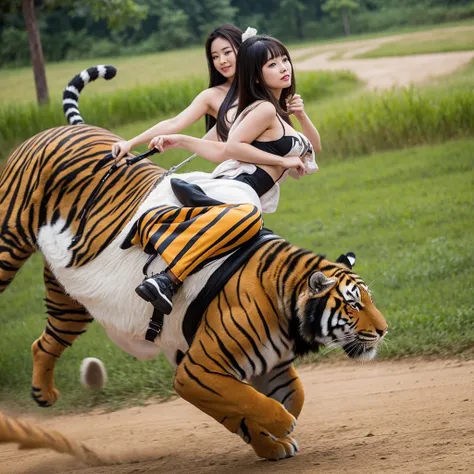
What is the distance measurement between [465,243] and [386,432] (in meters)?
3.67

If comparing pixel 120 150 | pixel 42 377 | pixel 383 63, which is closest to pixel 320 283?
pixel 120 150

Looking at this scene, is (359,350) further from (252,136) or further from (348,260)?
(252,136)

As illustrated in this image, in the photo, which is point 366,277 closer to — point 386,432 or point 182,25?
point 386,432

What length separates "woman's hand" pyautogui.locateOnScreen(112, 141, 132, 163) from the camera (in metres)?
4.21

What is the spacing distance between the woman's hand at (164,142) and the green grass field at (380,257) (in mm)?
1995

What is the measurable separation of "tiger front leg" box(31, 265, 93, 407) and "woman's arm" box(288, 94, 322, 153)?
5.37 ft

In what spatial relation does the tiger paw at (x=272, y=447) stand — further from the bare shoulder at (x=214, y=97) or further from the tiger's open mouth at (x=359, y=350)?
the bare shoulder at (x=214, y=97)

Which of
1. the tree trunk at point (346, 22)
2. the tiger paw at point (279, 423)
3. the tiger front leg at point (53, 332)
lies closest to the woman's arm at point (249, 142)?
the tiger paw at point (279, 423)

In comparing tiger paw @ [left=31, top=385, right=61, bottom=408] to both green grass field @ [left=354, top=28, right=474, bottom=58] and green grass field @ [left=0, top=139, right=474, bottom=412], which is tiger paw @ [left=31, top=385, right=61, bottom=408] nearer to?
green grass field @ [left=0, top=139, right=474, bottom=412]

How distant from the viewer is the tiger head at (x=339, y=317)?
347cm

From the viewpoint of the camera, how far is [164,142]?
401cm

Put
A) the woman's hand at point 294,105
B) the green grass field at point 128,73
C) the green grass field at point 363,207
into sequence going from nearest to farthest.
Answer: the woman's hand at point 294,105
the green grass field at point 363,207
the green grass field at point 128,73

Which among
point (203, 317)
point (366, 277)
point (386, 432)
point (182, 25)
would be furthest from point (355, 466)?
point (182, 25)

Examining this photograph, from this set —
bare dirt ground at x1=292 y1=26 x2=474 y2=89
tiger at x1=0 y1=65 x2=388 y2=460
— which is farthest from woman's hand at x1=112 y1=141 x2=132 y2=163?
bare dirt ground at x1=292 y1=26 x2=474 y2=89
